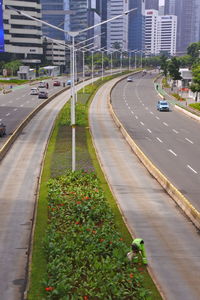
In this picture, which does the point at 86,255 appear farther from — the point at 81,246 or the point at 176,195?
the point at 176,195

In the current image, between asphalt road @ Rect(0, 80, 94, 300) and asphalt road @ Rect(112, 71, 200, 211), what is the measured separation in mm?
10558

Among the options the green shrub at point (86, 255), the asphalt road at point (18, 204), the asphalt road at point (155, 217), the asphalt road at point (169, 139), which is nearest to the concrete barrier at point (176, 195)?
the asphalt road at point (155, 217)

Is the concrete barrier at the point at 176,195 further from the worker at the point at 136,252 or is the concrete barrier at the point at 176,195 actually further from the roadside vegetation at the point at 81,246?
the worker at the point at 136,252

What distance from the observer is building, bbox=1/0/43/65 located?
18500 centimetres

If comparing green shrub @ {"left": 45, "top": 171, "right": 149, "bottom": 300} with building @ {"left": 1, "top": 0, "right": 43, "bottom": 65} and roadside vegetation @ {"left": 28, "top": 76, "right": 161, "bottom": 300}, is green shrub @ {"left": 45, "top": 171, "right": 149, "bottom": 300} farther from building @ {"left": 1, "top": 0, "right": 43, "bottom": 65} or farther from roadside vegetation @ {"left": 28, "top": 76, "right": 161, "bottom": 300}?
building @ {"left": 1, "top": 0, "right": 43, "bottom": 65}

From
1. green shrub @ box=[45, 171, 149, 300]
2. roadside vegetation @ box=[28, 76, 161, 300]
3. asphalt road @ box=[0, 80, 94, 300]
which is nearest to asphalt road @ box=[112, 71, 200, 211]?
roadside vegetation @ box=[28, 76, 161, 300]

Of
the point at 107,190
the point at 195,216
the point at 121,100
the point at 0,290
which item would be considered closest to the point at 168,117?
the point at 121,100

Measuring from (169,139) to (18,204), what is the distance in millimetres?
28519

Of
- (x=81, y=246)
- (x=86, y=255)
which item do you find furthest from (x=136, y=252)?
(x=81, y=246)

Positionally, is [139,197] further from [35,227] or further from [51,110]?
[51,110]

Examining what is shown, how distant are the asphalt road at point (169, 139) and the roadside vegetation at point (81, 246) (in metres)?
6.21

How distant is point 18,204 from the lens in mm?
26156

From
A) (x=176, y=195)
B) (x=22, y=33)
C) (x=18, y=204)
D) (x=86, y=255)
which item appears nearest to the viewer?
(x=86, y=255)

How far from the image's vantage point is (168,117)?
71812 millimetres
